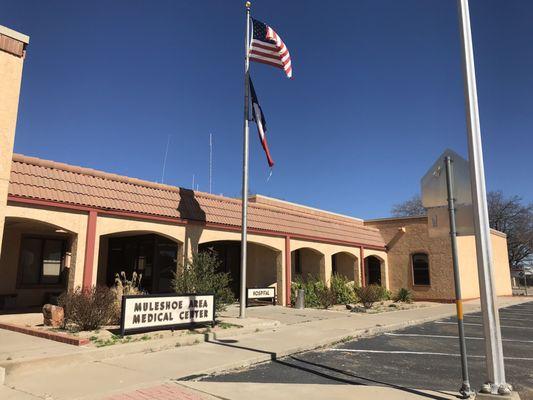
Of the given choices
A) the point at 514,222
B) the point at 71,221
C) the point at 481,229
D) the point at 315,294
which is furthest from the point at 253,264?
the point at 514,222

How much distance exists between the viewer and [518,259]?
60.7 metres

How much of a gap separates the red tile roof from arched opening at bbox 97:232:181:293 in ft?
6.48

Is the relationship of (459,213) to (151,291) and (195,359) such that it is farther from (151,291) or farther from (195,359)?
(151,291)

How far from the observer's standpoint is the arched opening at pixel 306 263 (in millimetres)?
23083

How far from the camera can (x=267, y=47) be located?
1427cm

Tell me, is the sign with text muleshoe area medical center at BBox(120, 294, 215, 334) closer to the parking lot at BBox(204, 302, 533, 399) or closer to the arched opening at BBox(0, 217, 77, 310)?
the parking lot at BBox(204, 302, 533, 399)

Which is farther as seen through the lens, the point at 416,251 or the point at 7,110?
the point at 416,251

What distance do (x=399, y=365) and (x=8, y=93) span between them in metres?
8.69

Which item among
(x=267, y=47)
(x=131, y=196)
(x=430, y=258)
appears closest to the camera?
(x=131, y=196)

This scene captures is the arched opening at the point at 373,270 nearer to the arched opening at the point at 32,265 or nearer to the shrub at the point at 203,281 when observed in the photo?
the shrub at the point at 203,281

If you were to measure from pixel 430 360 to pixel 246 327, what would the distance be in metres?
4.75

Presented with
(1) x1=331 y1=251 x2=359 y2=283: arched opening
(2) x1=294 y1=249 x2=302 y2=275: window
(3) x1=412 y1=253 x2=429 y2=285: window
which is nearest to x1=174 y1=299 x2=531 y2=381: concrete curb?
(2) x1=294 y1=249 x2=302 y2=275: window

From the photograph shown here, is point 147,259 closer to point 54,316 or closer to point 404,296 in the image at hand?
point 54,316

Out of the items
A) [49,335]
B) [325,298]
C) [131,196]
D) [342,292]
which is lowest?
[49,335]
